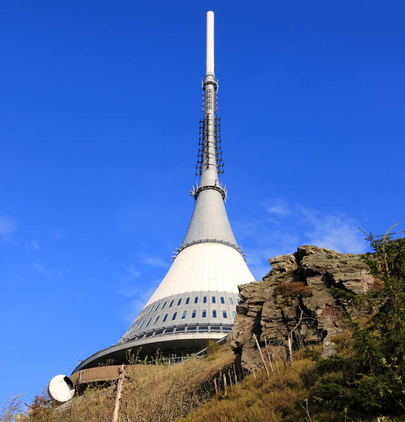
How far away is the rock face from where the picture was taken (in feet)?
78.1

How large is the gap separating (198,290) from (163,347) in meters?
8.28

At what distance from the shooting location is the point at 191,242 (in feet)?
202

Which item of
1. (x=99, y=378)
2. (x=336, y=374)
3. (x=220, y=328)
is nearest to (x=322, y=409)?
(x=336, y=374)

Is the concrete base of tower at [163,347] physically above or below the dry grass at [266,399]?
above

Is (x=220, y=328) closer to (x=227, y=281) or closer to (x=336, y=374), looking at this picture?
(x=227, y=281)

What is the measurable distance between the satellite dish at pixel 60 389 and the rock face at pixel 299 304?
8.74 meters

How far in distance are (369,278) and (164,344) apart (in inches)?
965

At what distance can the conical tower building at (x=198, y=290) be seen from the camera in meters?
45.3

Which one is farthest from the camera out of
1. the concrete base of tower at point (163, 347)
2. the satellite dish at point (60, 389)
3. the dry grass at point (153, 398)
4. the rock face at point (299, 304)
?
the concrete base of tower at point (163, 347)

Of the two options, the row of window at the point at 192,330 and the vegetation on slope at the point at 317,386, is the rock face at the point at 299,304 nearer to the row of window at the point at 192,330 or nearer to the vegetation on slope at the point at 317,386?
the vegetation on slope at the point at 317,386

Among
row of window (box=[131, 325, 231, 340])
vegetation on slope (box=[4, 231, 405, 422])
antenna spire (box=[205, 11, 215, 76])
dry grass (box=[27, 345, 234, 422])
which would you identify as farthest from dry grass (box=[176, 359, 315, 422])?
antenna spire (box=[205, 11, 215, 76])

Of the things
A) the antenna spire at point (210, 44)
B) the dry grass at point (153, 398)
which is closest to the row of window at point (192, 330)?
the dry grass at point (153, 398)

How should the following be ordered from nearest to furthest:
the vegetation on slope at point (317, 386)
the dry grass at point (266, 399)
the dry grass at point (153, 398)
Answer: the vegetation on slope at point (317, 386)
the dry grass at point (266, 399)
the dry grass at point (153, 398)

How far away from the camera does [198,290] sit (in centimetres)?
5197
